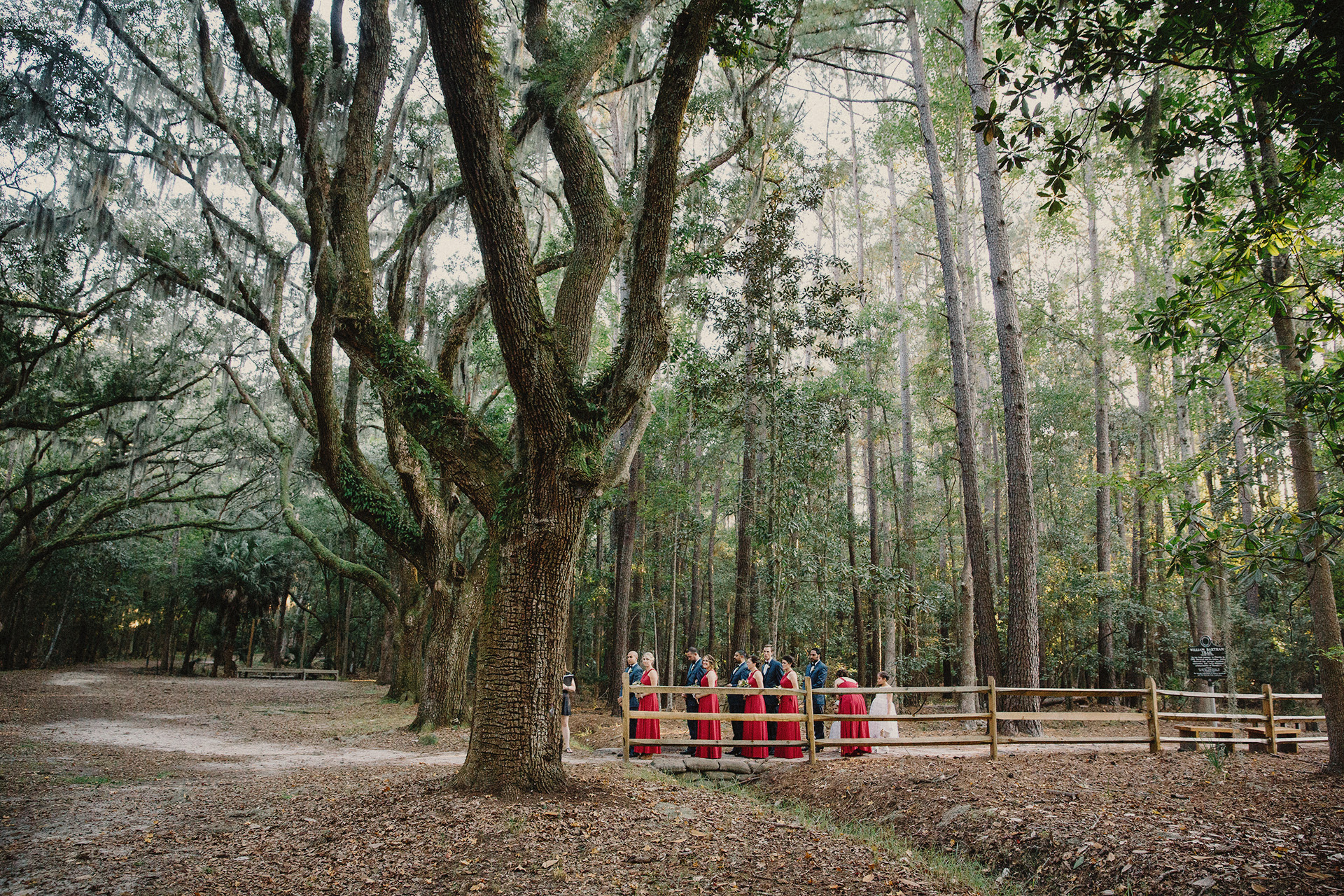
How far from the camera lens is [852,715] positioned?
412 inches

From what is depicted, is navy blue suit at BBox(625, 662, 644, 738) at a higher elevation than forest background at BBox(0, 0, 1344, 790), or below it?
below

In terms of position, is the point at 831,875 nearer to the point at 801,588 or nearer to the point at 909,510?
the point at 801,588

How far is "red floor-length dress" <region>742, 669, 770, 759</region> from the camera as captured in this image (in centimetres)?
1033

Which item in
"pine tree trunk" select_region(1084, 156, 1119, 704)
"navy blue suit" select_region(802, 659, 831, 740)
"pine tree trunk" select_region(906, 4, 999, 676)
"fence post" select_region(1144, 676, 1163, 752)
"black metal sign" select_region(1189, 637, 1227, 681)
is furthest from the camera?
"pine tree trunk" select_region(1084, 156, 1119, 704)

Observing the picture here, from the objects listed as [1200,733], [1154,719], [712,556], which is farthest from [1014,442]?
[712,556]

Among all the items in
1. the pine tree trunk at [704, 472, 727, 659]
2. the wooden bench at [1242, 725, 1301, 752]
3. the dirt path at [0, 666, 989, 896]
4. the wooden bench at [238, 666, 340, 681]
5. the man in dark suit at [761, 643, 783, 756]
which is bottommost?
the wooden bench at [238, 666, 340, 681]

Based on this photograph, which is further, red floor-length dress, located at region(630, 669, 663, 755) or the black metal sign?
the black metal sign

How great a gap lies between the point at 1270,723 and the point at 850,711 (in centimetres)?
614

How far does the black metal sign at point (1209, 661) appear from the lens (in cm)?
1045

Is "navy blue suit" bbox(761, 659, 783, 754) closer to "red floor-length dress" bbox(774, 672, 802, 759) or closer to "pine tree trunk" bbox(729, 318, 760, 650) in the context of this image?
"red floor-length dress" bbox(774, 672, 802, 759)

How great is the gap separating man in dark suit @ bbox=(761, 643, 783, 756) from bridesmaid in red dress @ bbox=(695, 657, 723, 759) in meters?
0.82

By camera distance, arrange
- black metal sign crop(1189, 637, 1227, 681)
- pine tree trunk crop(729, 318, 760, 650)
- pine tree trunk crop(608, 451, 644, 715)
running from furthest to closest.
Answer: pine tree trunk crop(608, 451, 644, 715) < pine tree trunk crop(729, 318, 760, 650) < black metal sign crop(1189, 637, 1227, 681)

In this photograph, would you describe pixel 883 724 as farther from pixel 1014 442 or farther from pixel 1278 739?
pixel 1278 739

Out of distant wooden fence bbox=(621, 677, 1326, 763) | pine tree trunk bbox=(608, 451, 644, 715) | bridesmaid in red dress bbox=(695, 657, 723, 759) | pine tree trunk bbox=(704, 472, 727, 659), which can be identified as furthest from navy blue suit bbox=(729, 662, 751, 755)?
pine tree trunk bbox=(704, 472, 727, 659)
